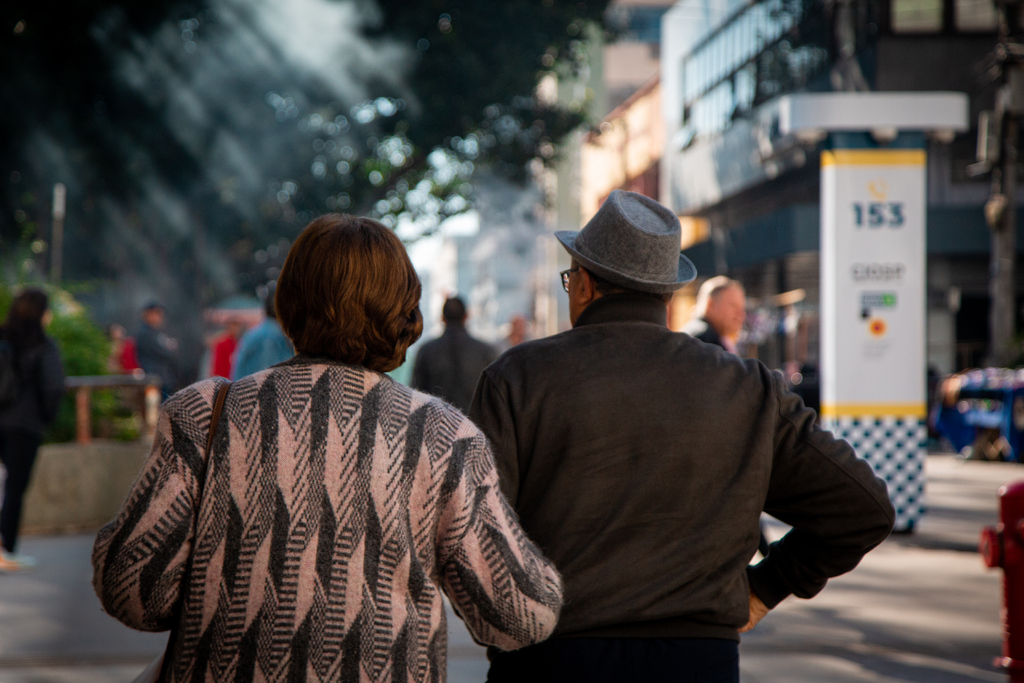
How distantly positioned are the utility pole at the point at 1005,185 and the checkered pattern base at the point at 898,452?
958 centimetres

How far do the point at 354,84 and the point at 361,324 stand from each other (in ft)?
64.6

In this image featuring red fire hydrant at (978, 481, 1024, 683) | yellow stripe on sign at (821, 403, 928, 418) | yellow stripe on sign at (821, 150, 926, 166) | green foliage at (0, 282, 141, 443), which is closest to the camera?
red fire hydrant at (978, 481, 1024, 683)

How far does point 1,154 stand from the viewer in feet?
62.8

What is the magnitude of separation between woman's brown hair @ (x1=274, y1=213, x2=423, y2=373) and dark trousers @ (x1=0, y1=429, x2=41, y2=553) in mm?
6562

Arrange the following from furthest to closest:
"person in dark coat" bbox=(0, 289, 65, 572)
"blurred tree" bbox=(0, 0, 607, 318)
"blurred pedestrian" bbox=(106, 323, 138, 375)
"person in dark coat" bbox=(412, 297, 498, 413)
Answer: "blurred tree" bbox=(0, 0, 607, 318)
"blurred pedestrian" bbox=(106, 323, 138, 375)
"person in dark coat" bbox=(412, 297, 498, 413)
"person in dark coat" bbox=(0, 289, 65, 572)

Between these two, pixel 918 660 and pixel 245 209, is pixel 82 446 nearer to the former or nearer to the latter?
pixel 918 660

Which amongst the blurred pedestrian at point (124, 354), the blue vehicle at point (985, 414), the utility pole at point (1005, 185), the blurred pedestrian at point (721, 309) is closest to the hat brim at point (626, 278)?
the blurred pedestrian at point (721, 309)

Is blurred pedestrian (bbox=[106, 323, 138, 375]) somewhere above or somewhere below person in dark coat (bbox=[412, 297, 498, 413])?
below

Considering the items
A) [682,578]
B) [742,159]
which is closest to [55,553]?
[682,578]

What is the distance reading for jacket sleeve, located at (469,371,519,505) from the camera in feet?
8.13

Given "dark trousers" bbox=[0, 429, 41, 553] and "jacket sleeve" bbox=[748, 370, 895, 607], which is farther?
"dark trousers" bbox=[0, 429, 41, 553]

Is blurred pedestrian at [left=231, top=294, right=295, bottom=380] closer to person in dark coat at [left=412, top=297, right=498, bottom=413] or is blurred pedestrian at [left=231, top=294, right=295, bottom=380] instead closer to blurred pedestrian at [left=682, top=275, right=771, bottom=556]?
person in dark coat at [left=412, top=297, right=498, bottom=413]

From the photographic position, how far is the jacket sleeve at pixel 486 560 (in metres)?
2.07

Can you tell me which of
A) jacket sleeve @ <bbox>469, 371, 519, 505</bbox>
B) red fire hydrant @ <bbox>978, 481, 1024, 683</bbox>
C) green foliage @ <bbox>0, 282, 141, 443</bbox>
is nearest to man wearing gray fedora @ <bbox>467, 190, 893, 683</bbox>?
jacket sleeve @ <bbox>469, 371, 519, 505</bbox>
